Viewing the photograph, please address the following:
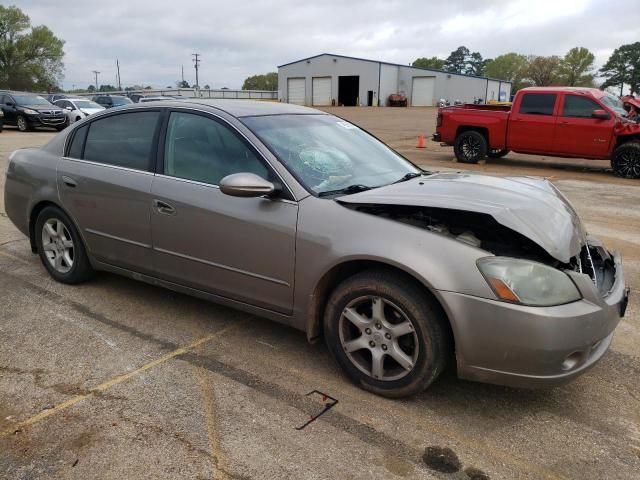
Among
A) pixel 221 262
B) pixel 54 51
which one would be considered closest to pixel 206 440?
pixel 221 262

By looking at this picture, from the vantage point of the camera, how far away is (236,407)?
2.88m

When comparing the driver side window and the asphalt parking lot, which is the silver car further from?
the asphalt parking lot

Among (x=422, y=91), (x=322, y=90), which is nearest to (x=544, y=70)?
(x=422, y=91)

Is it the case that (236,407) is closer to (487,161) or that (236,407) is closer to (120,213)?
(120,213)

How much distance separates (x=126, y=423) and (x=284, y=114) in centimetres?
229

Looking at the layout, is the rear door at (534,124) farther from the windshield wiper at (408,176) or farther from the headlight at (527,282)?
the headlight at (527,282)

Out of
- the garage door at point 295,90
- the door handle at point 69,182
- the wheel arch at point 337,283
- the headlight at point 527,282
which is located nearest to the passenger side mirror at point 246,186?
the wheel arch at point 337,283

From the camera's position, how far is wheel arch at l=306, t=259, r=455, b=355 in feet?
8.98

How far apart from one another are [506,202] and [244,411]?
72.4 inches

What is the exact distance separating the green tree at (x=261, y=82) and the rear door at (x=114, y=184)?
126m

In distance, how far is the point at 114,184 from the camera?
395 cm

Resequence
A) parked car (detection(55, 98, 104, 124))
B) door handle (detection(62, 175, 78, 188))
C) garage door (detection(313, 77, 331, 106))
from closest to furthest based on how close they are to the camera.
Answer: door handle (detection(62, 175, 78, 188)) < parked car (detection(55, 98, 104, 124)) < garage door (detection(313, 77, 331, 106))

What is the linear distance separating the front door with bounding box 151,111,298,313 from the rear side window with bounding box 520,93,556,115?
35.8ft

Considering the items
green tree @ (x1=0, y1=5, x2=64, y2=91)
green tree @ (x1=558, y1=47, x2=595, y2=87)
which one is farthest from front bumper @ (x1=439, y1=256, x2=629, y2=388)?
green tree @ (x1=558, y1=47, x2=595, y2=87)
